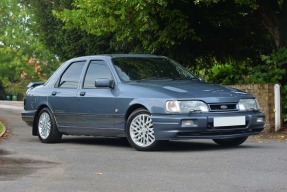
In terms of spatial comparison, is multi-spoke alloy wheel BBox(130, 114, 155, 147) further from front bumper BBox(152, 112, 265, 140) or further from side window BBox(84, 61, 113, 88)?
side window BBox(84, 61, 113, 88)

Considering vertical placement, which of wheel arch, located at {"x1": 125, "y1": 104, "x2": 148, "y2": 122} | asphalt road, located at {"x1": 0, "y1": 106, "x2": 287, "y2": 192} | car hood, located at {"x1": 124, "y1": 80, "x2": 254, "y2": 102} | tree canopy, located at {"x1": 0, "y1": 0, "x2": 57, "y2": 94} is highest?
tree canopy, located at {"x1": 0, "y1": 0, "x2": 57, "y2": 94}

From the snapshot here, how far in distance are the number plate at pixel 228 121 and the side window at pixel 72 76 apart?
3025mm

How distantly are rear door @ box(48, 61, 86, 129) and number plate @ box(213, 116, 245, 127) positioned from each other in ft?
9.25

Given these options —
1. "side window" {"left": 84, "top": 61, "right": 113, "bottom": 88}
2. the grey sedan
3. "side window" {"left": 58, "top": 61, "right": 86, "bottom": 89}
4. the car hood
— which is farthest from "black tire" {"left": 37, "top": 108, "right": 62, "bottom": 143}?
the car hood

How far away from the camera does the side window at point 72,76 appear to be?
12.3 meters

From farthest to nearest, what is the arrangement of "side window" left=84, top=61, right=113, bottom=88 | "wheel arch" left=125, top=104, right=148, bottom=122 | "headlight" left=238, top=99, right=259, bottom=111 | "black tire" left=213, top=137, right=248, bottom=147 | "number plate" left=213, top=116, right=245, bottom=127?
"side window" left=84, top=61, right=113, bottom=88 < "black tire" left=213, top=137, right=248, bottom=147 < "wheel arch" left=125, top=104, right=148, bottom=122 < "headlight" left=238, top=99, right=259, bottom=111 < "number plate" left=213, top=116, right=245, bottom=127

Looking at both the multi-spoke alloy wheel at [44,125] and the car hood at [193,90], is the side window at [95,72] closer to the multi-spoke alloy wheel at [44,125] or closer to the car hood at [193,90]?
the car hood at [193,90]

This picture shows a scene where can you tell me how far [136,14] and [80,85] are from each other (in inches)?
203

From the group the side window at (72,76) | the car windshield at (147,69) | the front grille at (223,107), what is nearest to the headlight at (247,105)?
the front grille at (223,107)

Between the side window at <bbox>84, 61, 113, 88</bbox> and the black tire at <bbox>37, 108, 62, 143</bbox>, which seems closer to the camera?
the side window at <bbox>84, 61, 113, 88</bbox>

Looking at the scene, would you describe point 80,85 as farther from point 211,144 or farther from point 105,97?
point 211,144

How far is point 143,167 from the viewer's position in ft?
28.0

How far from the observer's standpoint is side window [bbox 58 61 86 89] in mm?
12281

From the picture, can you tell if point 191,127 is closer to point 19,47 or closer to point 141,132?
point 141,132
